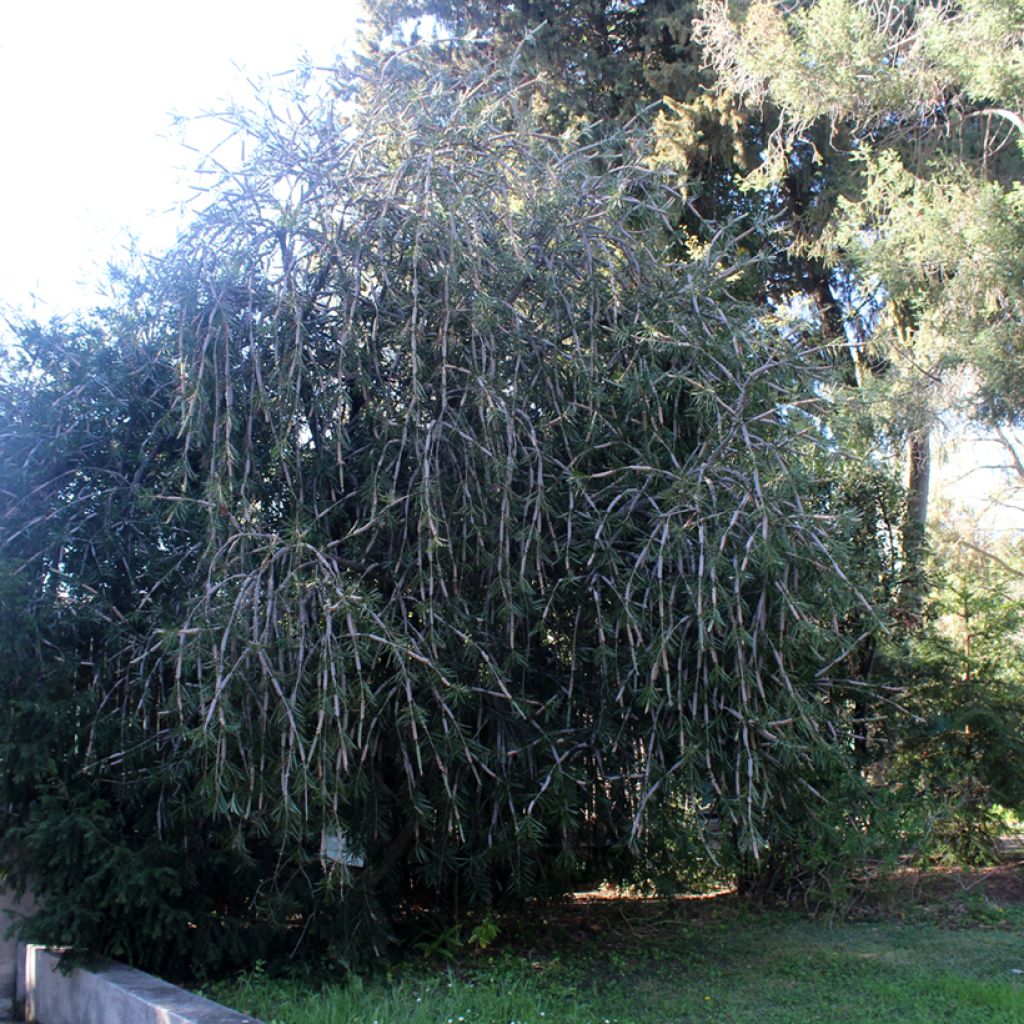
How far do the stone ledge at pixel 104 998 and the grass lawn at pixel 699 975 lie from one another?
394 millimetres

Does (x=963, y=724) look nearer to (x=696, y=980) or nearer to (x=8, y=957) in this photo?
(x=696, y=980)

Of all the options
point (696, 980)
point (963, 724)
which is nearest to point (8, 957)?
point (696, 980)

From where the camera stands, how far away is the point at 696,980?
22.2ft

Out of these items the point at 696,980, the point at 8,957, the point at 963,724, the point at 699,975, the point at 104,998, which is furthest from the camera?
the point at 963,724

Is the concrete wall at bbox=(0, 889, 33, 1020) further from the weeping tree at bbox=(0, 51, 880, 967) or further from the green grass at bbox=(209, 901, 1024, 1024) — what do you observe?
the green grass at bbox=(209, 901, 1024, 1024)

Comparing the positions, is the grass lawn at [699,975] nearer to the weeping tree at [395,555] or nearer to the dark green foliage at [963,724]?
the weeping tree at [395,555]

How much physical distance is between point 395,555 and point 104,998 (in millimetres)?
2820

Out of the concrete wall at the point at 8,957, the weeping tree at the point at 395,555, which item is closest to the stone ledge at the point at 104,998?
the concrete wall at the point at 8,957

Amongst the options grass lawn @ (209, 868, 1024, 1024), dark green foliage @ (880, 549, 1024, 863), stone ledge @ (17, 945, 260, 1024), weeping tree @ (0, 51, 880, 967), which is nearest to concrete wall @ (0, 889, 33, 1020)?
stone ledge @ (17, 945, 260, 1024)

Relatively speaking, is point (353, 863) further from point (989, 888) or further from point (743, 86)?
point (743, 86)

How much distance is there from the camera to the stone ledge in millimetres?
5270

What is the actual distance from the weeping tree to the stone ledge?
0.85ft

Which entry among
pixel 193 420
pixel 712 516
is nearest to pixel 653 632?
pixel 712 516

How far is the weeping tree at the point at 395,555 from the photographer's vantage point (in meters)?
5.87
